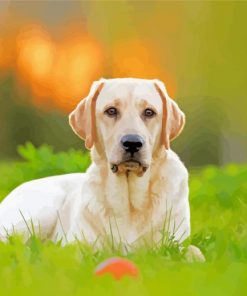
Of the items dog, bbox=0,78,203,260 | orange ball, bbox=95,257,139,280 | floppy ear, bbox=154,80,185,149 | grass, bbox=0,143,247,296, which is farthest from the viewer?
floppy ear, bbox=154,80,185,149

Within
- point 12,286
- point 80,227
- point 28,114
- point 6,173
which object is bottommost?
point 28,114

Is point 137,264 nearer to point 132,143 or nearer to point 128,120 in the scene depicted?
point 132,143

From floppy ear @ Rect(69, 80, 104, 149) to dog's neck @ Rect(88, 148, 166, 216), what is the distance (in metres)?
0.10

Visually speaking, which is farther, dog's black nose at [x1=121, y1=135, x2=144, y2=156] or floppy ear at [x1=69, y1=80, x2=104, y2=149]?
floppy ear at [x1=69, y1=80, x2=104, y2=149]

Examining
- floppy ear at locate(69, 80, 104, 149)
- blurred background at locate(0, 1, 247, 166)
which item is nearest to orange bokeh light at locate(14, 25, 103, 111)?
blurred background at locate(0, 1, 247, 166)

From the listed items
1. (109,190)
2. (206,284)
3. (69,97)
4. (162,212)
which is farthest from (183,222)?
(69,97)

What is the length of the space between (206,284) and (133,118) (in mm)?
1983

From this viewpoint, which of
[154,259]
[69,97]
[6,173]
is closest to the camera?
[154,259]

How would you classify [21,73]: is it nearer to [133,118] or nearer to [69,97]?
[69,97]

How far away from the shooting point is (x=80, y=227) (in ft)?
18.4

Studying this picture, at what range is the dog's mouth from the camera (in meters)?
5.30

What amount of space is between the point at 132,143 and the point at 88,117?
0.54 metres

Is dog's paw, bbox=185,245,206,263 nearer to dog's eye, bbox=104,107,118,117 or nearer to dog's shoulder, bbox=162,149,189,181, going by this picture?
dog's shoulder, bbox=162,149,189,181

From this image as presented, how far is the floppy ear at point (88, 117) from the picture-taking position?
220 inches
